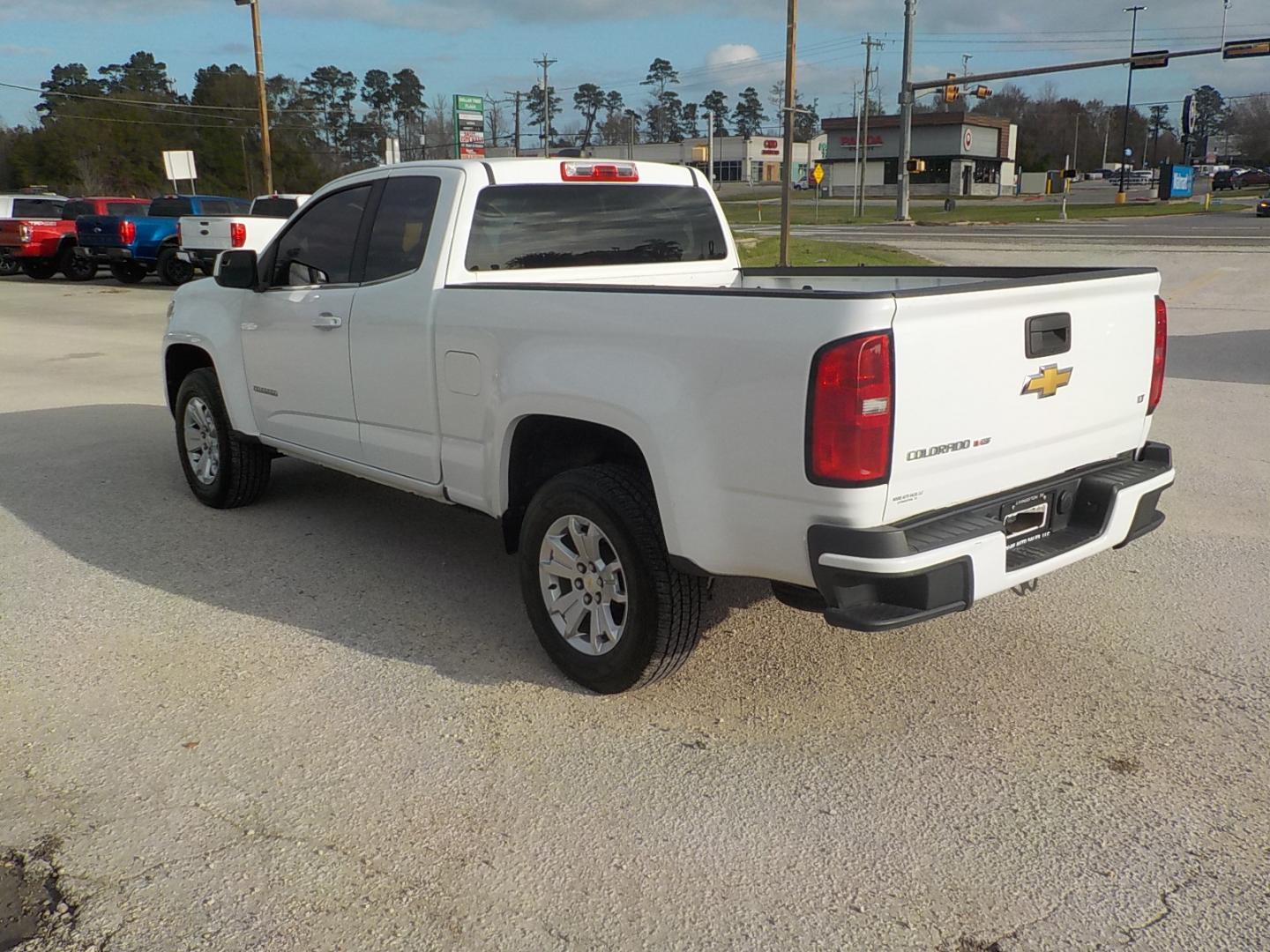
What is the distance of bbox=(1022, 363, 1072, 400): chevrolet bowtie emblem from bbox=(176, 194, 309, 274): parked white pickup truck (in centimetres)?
1675

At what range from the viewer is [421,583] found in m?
5.26

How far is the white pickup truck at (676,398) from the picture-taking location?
10.5ft

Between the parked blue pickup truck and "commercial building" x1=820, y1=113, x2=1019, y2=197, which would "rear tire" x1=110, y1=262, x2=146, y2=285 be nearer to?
the parked blue pickup truck

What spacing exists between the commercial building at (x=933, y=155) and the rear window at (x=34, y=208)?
249 ft

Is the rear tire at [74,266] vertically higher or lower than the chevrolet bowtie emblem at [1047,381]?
lower

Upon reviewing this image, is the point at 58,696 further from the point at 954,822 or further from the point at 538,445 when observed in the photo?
the point at 954,822

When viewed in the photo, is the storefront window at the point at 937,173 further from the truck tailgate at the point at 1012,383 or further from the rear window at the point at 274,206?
the truck tailgate at the point at 1012,383

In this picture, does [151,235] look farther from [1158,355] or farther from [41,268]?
[1158,355]

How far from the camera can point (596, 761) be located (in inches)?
142

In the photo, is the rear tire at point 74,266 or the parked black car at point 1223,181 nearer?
the rear tire at point 74,266

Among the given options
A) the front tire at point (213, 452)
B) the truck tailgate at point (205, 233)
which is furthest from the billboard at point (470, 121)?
the front tire at point (213, 452)

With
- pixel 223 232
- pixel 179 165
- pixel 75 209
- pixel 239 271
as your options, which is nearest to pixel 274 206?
pixel 223 232

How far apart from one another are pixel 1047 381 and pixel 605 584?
1.64 metres

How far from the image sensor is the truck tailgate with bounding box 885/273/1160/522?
10.5 feet
